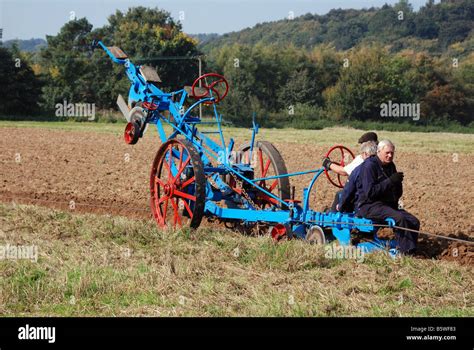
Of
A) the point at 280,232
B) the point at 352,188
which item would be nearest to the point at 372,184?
the point at 352,188

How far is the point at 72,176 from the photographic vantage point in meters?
14.6

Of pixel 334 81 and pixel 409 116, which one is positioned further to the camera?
pixel 334 81

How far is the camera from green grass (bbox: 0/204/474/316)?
5.84 metres

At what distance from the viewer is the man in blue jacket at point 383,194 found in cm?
733

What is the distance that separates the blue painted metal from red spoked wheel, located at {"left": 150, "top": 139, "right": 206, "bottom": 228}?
0.18 metres

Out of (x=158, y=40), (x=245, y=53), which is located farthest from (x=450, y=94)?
(x=158, y=40)

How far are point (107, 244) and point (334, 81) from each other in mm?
48184

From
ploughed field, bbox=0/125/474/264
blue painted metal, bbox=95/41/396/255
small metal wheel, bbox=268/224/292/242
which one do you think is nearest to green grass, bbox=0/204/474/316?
small metal wheel, bbox=268/224/292/242

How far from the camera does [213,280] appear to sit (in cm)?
650

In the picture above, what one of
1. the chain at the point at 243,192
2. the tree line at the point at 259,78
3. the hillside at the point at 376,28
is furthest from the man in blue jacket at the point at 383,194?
the hillside at the point at 376,28

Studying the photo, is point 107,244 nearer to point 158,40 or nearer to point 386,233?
Result: point 386,233

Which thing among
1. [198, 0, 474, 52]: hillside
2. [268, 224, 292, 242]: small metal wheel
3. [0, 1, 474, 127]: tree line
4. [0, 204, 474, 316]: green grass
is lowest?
[0, 204, 474, 316]: green grass

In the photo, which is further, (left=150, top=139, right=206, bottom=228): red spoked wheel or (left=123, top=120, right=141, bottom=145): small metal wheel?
(left=123, top=120, right=141, bottom=145): small metal wheel

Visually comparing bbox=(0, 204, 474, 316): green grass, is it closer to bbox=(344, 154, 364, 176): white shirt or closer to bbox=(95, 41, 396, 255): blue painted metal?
bbox=(95, 41, 396, 255): blue painted metal
